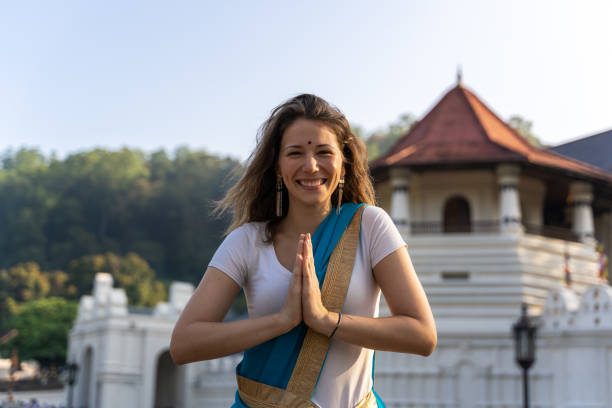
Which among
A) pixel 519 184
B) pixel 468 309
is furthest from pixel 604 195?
pixel 468 309

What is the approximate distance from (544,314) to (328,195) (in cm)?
1798

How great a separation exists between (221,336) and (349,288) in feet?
1.12

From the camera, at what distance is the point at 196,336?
1.94 meters

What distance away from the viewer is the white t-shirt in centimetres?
193

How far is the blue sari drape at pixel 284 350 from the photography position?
193 cm

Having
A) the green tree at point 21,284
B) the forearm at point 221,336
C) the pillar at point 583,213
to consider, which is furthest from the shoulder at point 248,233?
the green tree at point 21,284

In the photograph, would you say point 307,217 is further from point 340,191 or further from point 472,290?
point 472,290

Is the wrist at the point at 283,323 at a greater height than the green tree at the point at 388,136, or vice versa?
the green tree at the point at 388,136

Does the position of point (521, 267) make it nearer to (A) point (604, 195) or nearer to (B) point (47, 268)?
(A) point (604, 195)

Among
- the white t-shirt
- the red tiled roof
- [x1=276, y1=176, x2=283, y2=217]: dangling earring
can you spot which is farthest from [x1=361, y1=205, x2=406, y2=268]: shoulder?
the red tiled roof

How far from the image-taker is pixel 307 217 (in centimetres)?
213

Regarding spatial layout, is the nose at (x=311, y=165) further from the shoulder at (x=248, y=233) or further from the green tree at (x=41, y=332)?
the green tree at (x=41, y=332)

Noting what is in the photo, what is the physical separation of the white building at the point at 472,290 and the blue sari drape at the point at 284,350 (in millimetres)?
15915

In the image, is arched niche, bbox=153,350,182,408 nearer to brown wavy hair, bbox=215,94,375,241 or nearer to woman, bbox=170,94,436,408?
brown wavy hair, bbox=215,94,375,241
